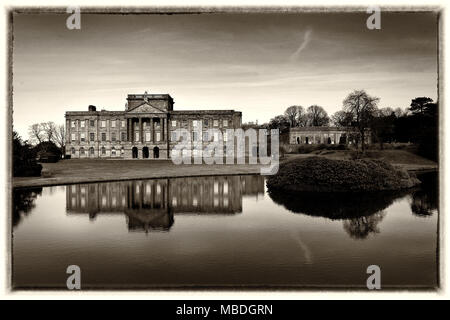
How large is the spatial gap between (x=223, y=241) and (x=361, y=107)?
62.9 ft

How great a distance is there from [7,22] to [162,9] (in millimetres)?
2776

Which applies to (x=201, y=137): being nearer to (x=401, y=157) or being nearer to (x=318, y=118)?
(x=318, y=118)

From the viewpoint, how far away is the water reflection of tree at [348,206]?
820cm

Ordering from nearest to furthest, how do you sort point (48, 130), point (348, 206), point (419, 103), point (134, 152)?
point (348, 206) → point (419, 103) → point (48, 130) → point (134, 152)

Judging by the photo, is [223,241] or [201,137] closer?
[223,241]

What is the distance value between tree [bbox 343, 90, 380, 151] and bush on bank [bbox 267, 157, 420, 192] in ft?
16.6

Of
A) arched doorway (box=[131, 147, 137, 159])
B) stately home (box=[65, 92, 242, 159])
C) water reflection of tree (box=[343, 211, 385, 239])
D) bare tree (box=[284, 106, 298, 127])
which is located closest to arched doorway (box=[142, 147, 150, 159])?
stately home (box=[65, 92, 242, 159])

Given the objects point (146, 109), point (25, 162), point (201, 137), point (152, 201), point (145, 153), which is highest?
point (146, 109)

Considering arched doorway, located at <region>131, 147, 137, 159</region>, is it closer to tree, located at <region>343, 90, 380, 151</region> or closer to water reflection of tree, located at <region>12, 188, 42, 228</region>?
tree, located at <region>343, 90, 380, 151</region>

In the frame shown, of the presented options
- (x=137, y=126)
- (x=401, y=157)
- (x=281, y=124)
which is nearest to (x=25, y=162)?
(x=401, y=157)

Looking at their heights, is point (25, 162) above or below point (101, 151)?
below

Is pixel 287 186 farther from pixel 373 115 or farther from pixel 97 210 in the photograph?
pixel 373 115

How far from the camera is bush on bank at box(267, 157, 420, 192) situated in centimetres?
1465

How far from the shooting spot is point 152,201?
39.0ft
